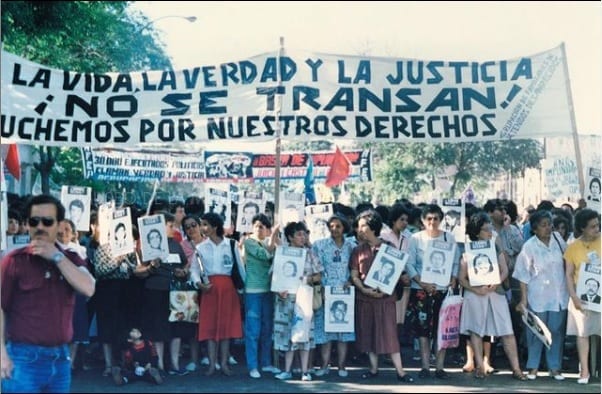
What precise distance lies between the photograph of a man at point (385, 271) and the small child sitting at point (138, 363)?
2.47m

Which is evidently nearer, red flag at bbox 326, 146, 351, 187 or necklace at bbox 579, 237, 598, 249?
necklace at bbox 579, 237, 598, 249

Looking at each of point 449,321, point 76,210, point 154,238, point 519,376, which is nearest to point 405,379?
point 449,321

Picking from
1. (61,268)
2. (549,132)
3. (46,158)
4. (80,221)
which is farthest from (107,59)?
(61,268)

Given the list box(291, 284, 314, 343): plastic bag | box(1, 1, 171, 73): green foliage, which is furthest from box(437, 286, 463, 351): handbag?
box(1, 1, 171, 73): green foliage

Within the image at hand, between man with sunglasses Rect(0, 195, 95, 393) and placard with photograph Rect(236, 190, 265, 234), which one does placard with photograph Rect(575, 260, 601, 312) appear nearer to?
placard with photograph Rect(236, 190, 265, 234)

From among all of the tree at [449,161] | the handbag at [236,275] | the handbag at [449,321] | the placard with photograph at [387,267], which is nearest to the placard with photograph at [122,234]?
the handbag at [236,275]

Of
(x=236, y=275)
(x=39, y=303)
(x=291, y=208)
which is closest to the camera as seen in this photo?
(x=39, y=303)

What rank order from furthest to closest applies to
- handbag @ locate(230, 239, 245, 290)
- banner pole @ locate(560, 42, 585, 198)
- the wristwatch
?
banner pole @ locate(560, 42, 585, 198), handbag @ locate(230, 239, 245, 290), the wristwatch

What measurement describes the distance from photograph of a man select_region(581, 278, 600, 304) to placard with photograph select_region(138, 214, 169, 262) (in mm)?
4388

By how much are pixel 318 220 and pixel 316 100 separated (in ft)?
4.78

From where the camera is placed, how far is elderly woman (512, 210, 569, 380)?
9.19 metres

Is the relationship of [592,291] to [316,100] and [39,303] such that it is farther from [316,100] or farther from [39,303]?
[39,303]

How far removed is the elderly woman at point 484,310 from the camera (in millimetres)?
9070

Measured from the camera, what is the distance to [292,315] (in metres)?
9.30
